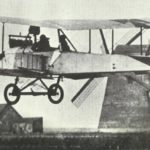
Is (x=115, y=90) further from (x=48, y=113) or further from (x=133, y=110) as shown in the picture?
(x=48, y=113)

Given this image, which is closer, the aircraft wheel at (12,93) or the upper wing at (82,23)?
the upper wing at (82,23)

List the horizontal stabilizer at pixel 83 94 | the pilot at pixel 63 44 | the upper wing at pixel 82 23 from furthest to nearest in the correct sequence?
the horizontal stabilizer at pixel 83 94 → the pilot at pixel 63 44 → the upper wing at pixel 82 23

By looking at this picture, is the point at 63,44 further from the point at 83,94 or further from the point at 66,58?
the point at 83,94

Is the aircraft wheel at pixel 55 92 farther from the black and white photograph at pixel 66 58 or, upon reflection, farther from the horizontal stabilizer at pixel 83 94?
the horizontal stabilizer at pixel 83 94

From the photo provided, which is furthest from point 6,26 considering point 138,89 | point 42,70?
point 138,89

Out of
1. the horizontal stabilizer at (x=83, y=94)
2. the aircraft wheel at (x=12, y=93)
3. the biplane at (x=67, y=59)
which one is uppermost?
the biplane at (x=67, y=59)

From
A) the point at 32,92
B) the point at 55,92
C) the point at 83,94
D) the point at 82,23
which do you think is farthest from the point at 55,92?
the point at 83,94

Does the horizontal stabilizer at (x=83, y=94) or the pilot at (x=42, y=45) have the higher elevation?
the pilot at (x=42, y=45)

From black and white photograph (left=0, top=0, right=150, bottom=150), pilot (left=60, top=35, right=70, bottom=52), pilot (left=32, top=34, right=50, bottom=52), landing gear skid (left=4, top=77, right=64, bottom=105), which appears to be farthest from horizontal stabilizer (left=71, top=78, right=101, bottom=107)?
pilot (left=60, top=35, right=70, bottom=52)

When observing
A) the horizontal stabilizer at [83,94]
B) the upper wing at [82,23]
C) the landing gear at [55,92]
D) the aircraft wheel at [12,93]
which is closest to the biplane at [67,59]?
the upper wing at [82,23]
